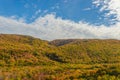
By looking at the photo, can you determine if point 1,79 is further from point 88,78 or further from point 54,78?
point 88,78

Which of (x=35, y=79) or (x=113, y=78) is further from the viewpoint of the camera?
(x=35, y=79)

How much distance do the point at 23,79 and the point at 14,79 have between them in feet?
11.3

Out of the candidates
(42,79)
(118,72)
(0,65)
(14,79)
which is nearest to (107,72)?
(118,72)

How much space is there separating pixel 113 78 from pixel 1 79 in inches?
1550

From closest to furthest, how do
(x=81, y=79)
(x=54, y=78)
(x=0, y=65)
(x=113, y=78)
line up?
(x=113, y=78), (x=81, y=79), (x=54, y=78), (x=0, y=65)

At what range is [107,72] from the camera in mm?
111312

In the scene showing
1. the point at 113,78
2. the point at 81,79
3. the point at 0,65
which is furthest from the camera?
the point at 0,65

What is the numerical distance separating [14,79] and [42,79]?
11.1m

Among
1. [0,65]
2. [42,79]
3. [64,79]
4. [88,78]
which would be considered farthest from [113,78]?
[0,65]

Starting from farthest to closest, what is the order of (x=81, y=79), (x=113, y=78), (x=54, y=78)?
→ (x=54, y=78), (x=81, y=79), (x=113, y=78)

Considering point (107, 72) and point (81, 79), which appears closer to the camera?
point (81, 79)

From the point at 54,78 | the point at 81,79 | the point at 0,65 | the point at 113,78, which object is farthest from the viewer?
the point at 0,65

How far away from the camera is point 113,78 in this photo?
308 ft

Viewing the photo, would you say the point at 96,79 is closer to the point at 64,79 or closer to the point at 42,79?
the point at 64,79
